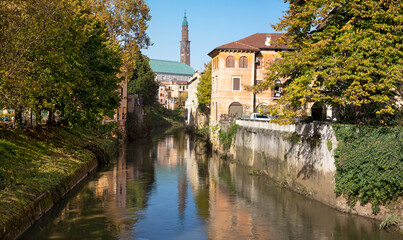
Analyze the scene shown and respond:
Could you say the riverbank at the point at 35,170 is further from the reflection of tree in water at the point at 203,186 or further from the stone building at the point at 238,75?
the stone building at the point at 238,75

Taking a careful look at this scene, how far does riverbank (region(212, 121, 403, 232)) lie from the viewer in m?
17.2

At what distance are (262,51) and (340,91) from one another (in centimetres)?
3214

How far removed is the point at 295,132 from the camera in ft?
84.4

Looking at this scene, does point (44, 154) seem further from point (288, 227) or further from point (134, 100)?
point (134, 100)

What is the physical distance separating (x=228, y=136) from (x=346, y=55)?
2277 centimetres

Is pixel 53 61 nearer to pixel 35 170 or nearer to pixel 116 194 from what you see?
pixel 35 170

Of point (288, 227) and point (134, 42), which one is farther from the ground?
point (134, 42)

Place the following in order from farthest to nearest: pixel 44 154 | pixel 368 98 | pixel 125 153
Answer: pixel 125 153 → pixel 44 154 → pixel 368 98

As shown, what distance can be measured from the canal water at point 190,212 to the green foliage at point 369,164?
129cm

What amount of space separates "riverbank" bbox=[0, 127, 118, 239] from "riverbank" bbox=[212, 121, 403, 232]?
1317cm

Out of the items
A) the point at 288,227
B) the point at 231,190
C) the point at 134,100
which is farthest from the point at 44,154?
A: the point at 134,100

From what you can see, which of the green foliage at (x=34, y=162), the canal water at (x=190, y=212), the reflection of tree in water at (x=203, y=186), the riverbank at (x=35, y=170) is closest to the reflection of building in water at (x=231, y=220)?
the canal water at (x=190, y=212)

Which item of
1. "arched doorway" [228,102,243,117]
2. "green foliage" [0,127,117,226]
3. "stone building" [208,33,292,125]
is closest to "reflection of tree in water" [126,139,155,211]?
"green foliage" [0,127,117,226]

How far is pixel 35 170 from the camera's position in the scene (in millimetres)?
19969
